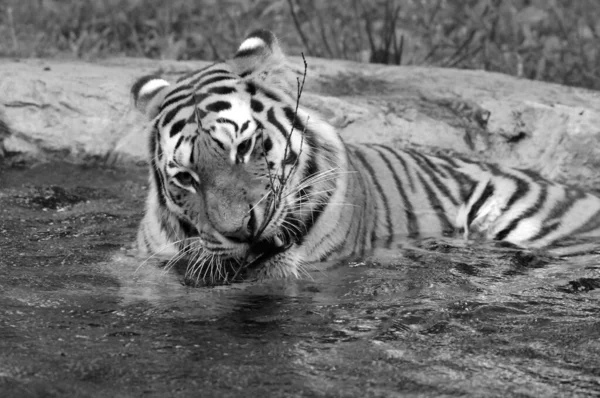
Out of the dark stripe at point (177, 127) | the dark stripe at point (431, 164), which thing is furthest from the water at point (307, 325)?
the dark stripe at point (177, 127)

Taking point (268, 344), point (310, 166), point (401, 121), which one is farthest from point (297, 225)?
point (401, 121)

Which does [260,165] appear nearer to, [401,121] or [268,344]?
[268,344]

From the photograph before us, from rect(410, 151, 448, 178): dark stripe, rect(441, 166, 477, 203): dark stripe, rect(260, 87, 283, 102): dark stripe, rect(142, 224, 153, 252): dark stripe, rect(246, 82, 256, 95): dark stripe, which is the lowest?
rect(142, 224, 153, 252): dark stripe

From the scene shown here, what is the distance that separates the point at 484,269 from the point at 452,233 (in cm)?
60

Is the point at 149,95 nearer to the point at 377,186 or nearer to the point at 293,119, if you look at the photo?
the point at 293,119

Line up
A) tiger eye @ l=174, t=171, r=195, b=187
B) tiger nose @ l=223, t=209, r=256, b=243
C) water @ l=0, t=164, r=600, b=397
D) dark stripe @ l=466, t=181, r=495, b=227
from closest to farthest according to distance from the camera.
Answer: water @ l=0, t=164, r=600, b=397, tiger nose @ l=223, t=209, r=256, b=243, tiger eye @ l=174, t=171, r=195, b=187, dark stripe @ l=466, t=181, r=495, b=227

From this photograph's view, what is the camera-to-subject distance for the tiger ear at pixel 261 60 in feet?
13.8

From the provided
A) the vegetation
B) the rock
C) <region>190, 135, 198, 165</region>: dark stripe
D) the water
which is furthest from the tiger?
the vegetation

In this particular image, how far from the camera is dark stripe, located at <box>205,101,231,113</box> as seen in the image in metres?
3.97

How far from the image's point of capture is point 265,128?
401 centimetres

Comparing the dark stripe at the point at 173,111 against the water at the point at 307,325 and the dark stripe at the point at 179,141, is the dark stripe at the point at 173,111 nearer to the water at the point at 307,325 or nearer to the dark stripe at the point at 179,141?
the dark stripe at the point at 179,141

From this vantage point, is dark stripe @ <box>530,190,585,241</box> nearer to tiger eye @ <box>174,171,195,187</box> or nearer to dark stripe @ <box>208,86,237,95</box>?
dark stripe @ <box>208,86,237,95</box>

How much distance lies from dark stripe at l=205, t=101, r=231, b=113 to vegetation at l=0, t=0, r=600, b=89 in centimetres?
309

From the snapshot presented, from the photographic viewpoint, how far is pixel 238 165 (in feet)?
12.5
